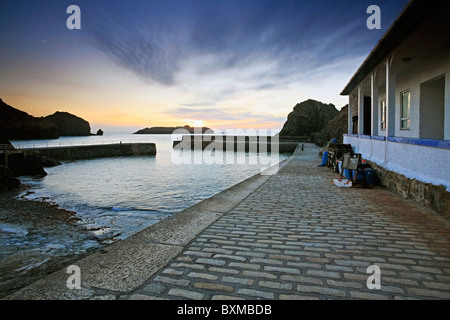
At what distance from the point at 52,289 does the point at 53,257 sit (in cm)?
280

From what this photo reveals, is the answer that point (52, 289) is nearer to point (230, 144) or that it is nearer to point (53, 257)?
point (53, 257)

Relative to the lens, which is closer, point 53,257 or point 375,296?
point 375,296

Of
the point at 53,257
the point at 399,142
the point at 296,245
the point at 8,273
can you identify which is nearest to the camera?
the point at 296,245

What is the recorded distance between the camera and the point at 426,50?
7.72 metres

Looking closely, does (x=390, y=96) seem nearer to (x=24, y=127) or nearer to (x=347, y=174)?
(x=347, y=174)

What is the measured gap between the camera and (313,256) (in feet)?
11.4

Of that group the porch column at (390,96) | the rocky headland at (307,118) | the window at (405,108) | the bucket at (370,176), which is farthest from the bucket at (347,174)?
the rocky headland at (307,118)

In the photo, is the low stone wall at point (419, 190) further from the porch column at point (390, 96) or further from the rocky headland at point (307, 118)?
the rocky headland at point (307, 118)

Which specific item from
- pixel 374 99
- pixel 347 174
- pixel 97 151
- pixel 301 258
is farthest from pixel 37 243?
pixel 97 151

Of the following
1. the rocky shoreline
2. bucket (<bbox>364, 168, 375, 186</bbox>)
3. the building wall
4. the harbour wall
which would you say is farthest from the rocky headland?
the rocky shoreline

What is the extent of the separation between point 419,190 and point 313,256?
430cm

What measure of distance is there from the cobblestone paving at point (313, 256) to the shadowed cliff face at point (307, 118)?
105 metres

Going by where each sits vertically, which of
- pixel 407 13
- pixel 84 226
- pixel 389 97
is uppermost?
pixel 407 13
